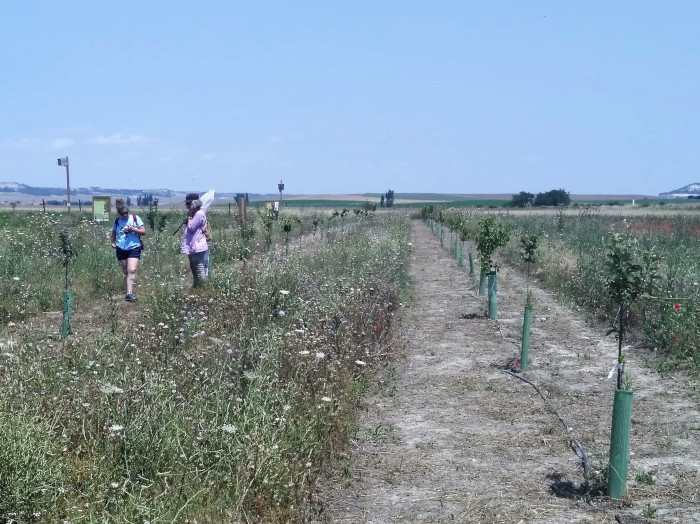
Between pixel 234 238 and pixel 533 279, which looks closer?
pixel 533 279

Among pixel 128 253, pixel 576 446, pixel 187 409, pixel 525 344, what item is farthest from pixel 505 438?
pixel 128 253

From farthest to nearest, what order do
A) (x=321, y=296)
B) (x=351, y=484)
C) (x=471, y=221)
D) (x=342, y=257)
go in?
(x=471, y=221), (x=342, y=257), (x=321, y=296), (x=351, y=484)

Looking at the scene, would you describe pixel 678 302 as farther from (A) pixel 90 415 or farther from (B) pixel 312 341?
(A) pixel 90 415

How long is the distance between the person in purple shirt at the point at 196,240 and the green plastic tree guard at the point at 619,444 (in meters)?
7.59

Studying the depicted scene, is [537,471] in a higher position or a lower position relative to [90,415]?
lower

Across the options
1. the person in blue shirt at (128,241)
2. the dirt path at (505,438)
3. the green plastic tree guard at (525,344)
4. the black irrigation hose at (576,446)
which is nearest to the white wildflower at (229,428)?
the dirt path at (505,438)

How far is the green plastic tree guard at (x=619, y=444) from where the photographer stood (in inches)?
200

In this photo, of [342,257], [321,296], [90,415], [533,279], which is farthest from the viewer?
[533,279]

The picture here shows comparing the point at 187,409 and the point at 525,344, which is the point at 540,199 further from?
the point at 187,409

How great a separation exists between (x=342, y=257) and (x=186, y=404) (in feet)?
33.5

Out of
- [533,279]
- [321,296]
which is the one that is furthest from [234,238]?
[321,296]

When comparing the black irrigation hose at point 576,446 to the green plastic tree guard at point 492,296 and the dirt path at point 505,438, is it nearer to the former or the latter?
the dirt path at point 505,438

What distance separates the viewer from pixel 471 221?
33.9 m

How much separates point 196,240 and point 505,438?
6389mm
